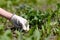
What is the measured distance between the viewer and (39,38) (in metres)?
3.60

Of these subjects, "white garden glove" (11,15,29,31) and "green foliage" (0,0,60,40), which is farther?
"white garden glove" (11,15,29,31)

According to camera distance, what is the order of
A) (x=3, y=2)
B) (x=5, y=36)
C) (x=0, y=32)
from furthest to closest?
(x=3, y=2)
(x=0, y=32)
(x=5, y=36)

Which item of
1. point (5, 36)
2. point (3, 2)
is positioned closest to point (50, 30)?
point (5, 36)

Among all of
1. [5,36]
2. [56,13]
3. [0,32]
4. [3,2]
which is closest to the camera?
[5,36]

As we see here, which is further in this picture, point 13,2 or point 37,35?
point 13,2

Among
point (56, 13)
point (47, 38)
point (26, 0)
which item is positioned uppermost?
point (26, 0)

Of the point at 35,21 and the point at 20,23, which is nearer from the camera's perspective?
the point at 20,23

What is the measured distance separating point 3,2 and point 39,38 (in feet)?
6.55

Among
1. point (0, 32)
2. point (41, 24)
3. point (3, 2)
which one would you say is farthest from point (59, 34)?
point (3, 2)

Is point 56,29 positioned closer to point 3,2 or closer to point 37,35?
point 37,35

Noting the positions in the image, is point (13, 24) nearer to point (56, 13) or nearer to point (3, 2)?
point (56, 13)

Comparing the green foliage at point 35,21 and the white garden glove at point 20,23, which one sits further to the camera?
the white garden glove at point 20,23

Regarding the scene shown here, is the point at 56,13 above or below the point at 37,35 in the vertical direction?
above

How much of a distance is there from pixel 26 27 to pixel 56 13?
2.59 feet
